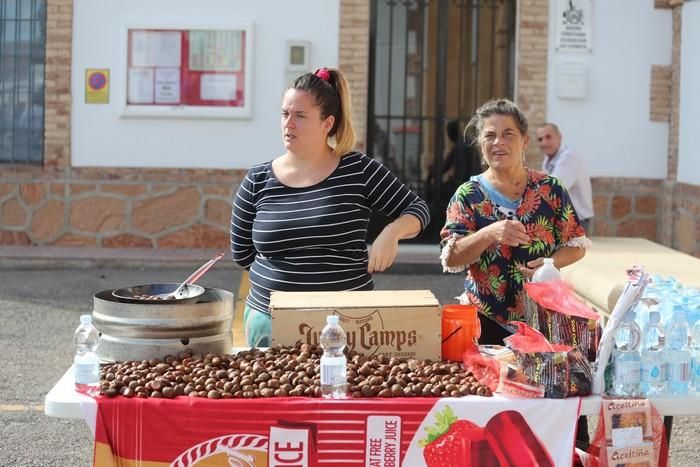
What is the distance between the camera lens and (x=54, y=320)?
902 cm

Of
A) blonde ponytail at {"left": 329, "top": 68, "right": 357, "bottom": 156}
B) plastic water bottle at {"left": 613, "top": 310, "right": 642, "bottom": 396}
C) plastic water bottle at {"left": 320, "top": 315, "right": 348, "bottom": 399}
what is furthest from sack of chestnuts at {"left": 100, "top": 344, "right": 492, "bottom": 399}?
blonde ponytail at {"left": 329, "top": 68, "right": 357, "bottom": 156}

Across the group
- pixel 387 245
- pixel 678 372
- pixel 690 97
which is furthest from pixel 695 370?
pixel 690 97

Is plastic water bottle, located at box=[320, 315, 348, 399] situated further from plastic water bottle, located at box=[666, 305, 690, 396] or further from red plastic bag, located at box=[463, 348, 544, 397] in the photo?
plastic water bottle, located at box=[666, 305, 690, 396]

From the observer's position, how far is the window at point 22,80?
41.6 ft

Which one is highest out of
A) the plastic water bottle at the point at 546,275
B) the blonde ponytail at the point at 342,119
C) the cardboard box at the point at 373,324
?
the blonde ponytail at the point at 342,119

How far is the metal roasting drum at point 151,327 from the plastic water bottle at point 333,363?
0.51 m

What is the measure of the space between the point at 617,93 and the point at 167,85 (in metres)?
5.20

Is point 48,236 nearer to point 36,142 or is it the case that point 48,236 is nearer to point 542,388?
point 36,142

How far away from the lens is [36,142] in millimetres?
12766

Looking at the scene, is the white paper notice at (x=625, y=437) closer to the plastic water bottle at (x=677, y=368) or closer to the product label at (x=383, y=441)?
the plastic water bottle at (x=677, y=368)

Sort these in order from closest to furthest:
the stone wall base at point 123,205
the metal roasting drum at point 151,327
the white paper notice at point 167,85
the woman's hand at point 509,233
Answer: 1. the metal roasting drum at point 151,327
2. the woman's hand at point 509,233
3. the white paper notice at point 167,85
4. the stone wall base at point 123,205

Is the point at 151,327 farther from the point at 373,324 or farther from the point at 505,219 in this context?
the point at 505,219

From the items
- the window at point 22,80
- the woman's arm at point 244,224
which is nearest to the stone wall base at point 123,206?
the window at point 22,80

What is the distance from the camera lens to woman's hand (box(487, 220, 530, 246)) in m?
4.14
